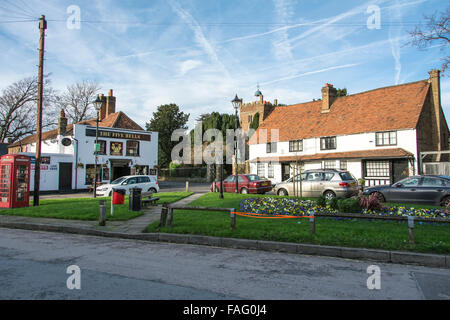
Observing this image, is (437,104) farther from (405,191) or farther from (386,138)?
(405,191)

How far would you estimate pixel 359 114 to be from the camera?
91.3 feet

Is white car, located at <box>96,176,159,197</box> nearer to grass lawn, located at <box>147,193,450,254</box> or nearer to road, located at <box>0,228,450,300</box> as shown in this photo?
grass lawn, located at <box>147,193,450,254</box>

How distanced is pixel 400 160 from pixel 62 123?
30.7 m

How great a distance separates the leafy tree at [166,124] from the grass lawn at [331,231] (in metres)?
48.6

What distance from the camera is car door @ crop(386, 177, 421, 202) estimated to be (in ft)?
42.3

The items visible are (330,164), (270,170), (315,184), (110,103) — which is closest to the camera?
(315,184)

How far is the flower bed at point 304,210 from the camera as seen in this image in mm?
A: 9695

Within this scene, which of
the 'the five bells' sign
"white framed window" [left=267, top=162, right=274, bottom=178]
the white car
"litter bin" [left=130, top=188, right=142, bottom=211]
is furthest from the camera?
"white framed window" [left=267, top=162, right=274, bottom=178]

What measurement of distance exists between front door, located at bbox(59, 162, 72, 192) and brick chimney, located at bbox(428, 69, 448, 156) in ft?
104

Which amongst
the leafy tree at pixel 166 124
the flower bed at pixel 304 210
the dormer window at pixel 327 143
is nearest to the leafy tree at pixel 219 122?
the leafy tree at pixel 166 124

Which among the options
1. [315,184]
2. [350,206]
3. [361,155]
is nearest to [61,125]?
[315,184]

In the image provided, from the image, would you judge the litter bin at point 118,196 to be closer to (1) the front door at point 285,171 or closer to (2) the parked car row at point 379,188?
(2) the parked car row at point 379,188

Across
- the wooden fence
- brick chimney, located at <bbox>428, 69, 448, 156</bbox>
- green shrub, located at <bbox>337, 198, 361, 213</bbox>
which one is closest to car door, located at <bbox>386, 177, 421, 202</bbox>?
green shrub, located at <bbox>337, 198, 361, 213</bbox>

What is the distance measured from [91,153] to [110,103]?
1081 centimetres
